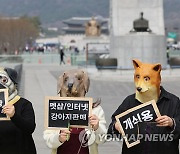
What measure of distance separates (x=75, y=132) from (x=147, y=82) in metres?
0.87

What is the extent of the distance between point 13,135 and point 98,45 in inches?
1328

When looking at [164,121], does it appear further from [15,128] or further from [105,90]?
[105,90]

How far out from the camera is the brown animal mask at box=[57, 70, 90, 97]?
5383 mm

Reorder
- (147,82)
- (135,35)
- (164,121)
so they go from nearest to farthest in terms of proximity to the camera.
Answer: (164,121) < (147,82) < (135,35)

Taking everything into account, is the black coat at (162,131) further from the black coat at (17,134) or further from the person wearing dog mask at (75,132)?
the black coat at (17,134)

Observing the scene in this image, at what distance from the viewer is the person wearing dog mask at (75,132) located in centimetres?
539

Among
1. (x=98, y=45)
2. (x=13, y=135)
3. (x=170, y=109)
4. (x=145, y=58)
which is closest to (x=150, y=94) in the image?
(x=170, y=109)

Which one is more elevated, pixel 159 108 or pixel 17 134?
pixel 159 108

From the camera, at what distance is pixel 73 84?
5.39m

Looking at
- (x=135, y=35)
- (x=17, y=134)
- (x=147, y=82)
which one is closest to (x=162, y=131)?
(x=147, y=82)

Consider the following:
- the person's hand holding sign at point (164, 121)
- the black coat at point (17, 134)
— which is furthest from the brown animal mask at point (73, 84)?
the person's hand holding sign at point (164, 121)

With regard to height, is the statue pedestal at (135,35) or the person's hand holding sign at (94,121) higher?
the statue pedestal at (135,35)

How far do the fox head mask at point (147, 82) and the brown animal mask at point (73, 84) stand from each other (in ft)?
1.77

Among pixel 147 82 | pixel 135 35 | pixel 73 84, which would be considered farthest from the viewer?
pixel 135 35
